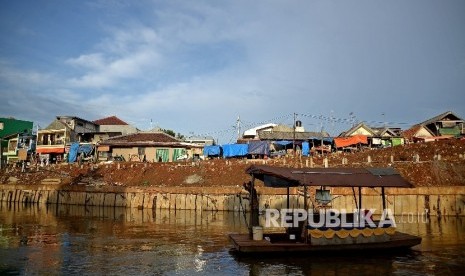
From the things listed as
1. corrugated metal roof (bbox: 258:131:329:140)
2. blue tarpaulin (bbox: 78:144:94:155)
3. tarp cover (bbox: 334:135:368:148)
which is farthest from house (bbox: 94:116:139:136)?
tarp cover (bbox: 334:135:368:148)

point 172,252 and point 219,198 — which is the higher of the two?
point 219,198

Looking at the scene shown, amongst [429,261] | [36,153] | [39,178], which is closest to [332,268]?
[429,261]

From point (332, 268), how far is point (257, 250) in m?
3.38

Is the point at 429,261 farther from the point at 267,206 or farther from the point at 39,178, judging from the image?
the point at 39,178

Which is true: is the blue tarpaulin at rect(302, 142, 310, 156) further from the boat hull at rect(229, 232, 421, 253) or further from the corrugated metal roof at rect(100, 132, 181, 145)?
the boat hull at rect(229, 232, 421, 253)

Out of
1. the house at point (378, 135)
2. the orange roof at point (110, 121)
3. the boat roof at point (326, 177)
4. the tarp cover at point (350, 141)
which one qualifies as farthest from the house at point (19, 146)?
the boat roof at point (326, 177)

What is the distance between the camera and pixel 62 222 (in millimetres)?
29344

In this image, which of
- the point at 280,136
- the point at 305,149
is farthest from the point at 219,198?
the point at 280,136

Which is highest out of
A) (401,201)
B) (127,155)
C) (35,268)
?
(127,155)

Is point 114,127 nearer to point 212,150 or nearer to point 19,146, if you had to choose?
point 19,146

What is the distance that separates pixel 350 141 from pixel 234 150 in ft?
54.9

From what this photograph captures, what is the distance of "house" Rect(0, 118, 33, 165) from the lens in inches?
2630

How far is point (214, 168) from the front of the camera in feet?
147

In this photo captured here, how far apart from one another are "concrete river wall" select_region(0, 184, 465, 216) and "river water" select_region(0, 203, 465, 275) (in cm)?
150
